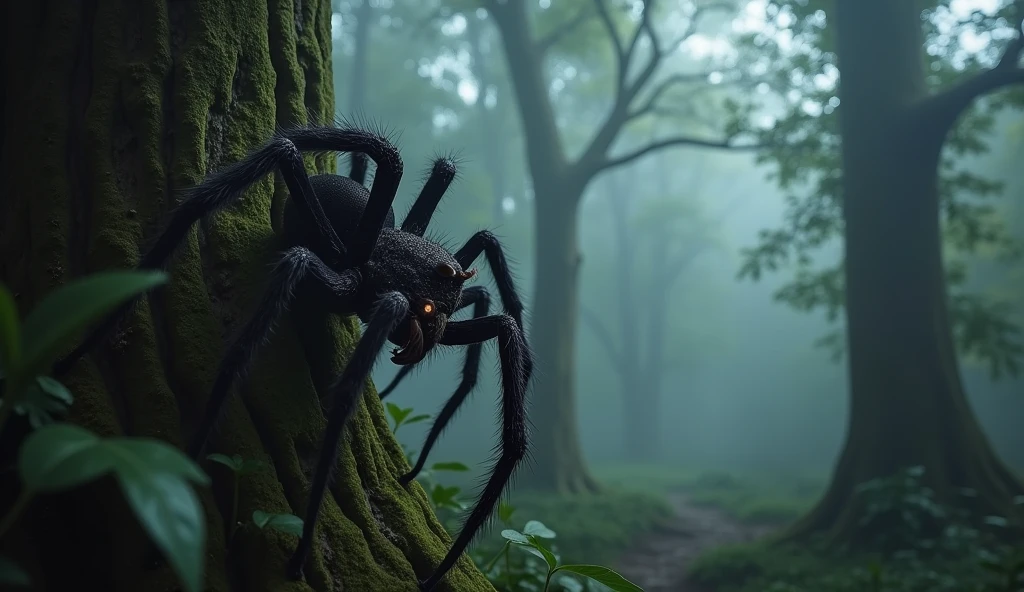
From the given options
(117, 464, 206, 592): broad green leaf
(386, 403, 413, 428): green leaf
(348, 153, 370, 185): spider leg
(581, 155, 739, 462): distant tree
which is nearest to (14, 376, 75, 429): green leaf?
(117, 464, 206, 592): broad green leaf

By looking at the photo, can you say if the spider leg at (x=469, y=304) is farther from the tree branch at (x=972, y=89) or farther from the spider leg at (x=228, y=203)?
the tree branch at (x=972, y=89)

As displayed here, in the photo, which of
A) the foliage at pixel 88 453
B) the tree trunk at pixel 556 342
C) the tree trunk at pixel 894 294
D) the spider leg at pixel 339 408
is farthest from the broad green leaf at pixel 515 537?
the tree trunk at pixel 556 342

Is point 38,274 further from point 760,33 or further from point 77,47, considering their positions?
point 760,33

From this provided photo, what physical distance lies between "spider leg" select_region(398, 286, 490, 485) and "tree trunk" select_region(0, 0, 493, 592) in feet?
1.04

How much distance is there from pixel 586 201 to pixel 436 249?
39329 millimetres

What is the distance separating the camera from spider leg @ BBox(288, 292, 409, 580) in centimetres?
170

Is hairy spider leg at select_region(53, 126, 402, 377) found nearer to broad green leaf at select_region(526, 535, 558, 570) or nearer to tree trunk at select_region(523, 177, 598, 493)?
broad green leaf at select_region(526, 535, 558, 570)

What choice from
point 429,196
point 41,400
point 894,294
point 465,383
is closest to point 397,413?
point 465,383

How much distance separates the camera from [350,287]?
7.06 feet

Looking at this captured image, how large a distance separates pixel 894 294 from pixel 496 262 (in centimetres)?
661

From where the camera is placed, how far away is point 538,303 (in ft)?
42.3

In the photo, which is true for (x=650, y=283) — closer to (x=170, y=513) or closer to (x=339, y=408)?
(x=339, y=408)

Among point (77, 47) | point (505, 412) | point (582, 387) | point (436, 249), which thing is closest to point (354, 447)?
point (505, 412)

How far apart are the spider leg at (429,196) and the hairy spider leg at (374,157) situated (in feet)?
1.35
